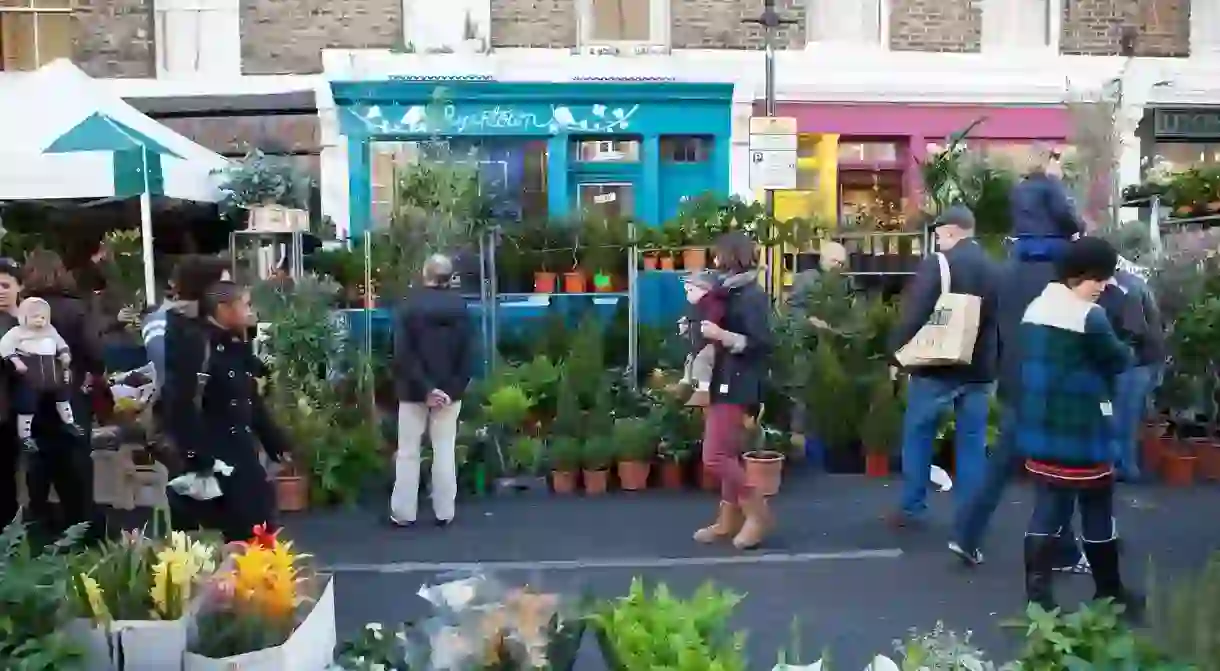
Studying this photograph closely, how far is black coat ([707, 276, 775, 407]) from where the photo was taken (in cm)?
666

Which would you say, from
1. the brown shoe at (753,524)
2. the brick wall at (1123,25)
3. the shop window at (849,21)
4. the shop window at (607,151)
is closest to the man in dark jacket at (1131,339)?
the brown shoe at (753,524)

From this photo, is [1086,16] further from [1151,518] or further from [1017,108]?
[1151,518]

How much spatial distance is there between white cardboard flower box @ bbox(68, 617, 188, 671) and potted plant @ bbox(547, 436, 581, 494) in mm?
5009

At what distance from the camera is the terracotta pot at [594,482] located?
344 inches

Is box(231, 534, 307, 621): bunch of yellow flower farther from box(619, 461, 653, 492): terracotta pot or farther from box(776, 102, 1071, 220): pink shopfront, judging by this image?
box(776, 102, 1071, 220): pink shopfront

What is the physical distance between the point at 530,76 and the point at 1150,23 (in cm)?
736

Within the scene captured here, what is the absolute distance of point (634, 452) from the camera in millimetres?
8797

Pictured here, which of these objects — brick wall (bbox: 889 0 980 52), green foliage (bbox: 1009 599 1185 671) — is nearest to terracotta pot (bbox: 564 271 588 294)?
brick wall (bbox: 889 0 980 52)

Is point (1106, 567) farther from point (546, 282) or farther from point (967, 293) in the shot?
point (546, 282)

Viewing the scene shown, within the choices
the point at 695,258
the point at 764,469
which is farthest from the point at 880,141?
the point at 764,469

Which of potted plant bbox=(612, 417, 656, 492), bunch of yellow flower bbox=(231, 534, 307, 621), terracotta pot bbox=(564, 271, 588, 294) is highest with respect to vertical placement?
terracotta pot bbox=(564, 271, 588, 294)

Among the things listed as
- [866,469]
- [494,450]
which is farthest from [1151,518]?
[494,450]

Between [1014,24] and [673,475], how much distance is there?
8458 mm

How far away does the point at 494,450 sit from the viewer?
29.0 ft
